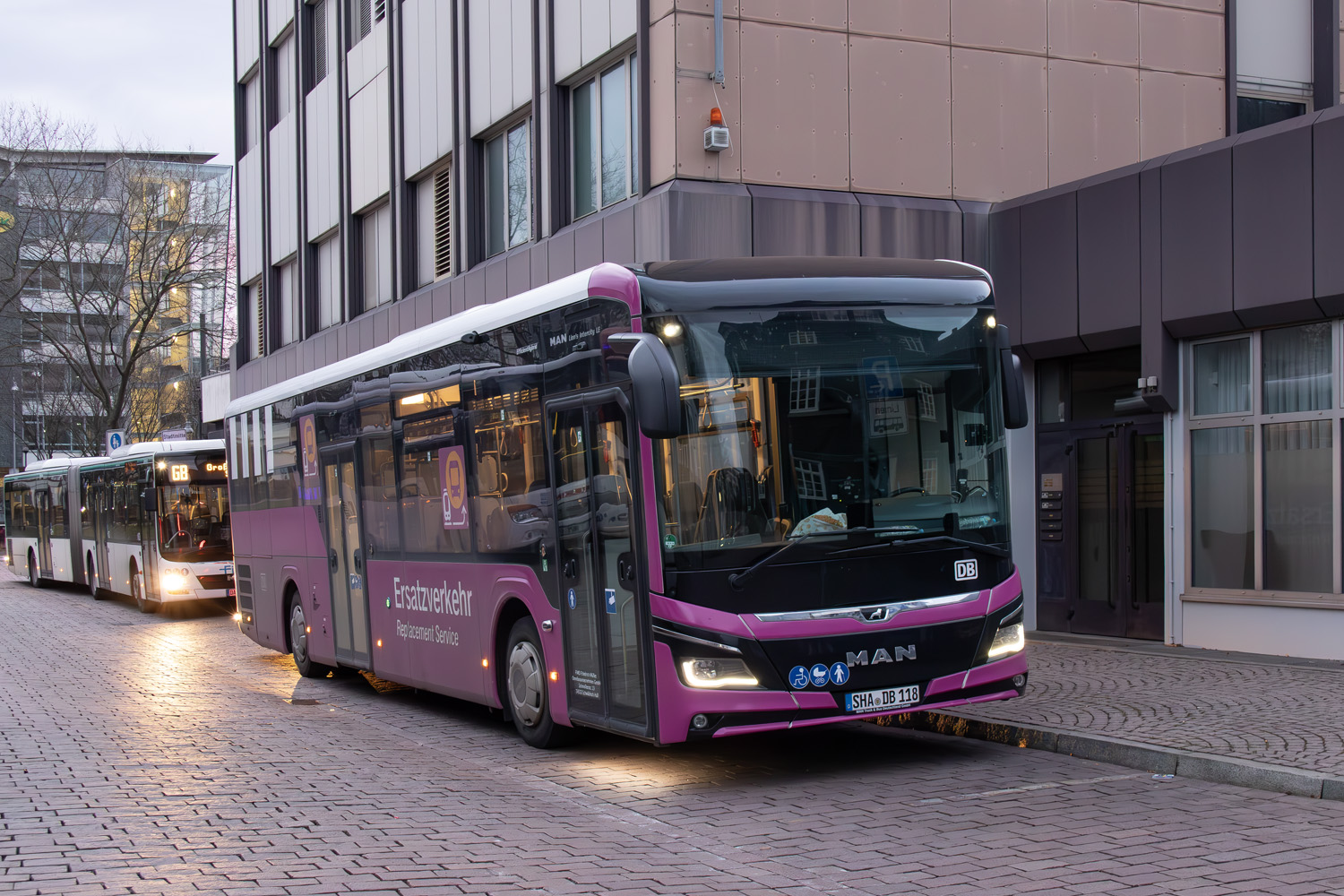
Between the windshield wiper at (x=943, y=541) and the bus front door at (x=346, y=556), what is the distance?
6.09m

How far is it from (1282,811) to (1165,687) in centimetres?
406

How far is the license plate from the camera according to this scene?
8.16 m

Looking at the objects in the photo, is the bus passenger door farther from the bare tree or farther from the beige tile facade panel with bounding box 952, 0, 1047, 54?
the beige tile facade panel with bounding box 952, 0, 1047, 54

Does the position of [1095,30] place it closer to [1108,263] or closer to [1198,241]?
[1108,263]

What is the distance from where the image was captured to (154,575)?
2511 cm

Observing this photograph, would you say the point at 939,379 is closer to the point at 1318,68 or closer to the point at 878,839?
the point at 878,839

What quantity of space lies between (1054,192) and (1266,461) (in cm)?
390

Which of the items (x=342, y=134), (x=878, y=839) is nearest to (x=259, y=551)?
(x=878, y=839)

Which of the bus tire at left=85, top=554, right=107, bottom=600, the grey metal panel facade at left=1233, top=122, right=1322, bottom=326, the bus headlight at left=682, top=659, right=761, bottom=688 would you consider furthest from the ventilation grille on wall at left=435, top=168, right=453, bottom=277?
the bus headlight at left=682, top=659, right=761, bottom=688

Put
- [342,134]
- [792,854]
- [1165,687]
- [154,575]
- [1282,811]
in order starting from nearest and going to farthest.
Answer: [792,854] < [1282,811] < [1165,687] < [154,575] < [342,134]

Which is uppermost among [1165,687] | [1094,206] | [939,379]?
[1094,206]

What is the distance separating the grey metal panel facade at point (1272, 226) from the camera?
1280 centimetres

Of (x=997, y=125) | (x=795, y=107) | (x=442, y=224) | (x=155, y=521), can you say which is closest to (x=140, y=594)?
(x=155, y=521)

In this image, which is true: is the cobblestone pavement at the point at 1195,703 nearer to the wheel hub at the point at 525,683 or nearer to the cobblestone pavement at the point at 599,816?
the cobblestone pavement at the point at 599,816
